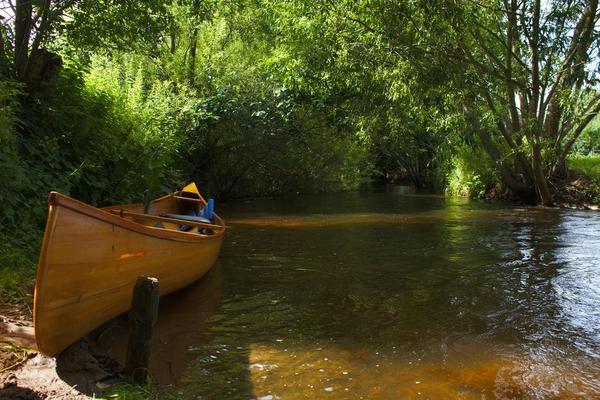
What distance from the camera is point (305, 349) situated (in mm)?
4273

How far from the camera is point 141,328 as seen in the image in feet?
11.0

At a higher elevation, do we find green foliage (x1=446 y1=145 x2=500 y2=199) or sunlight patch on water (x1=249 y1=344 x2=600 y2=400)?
green foliage (x1=446 y1=145 x2=500 y2=199)

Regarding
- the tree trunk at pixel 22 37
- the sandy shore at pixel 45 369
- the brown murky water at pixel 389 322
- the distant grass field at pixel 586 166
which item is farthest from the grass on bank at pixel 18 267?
the distant grass field at pixel 586 166

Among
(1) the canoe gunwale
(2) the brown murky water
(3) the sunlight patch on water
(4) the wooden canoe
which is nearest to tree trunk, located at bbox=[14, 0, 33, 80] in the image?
(2) the brown murky water

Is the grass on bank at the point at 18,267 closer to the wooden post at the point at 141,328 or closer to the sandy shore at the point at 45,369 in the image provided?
the sandy shore at the point at 45,369

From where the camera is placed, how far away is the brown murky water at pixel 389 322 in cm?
366

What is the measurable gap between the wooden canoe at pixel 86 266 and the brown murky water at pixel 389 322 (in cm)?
52

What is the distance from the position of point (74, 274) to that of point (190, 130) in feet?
42.2

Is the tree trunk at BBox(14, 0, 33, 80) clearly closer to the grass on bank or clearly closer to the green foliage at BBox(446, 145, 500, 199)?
the grass on bank

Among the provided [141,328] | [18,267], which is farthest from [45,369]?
[18,267]

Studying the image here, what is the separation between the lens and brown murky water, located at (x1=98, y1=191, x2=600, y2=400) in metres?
3.66

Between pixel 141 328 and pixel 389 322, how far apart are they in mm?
2567

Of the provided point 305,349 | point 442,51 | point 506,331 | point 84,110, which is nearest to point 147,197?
point 84,110

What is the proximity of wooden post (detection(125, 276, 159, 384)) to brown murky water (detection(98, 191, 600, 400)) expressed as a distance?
1.03ft
